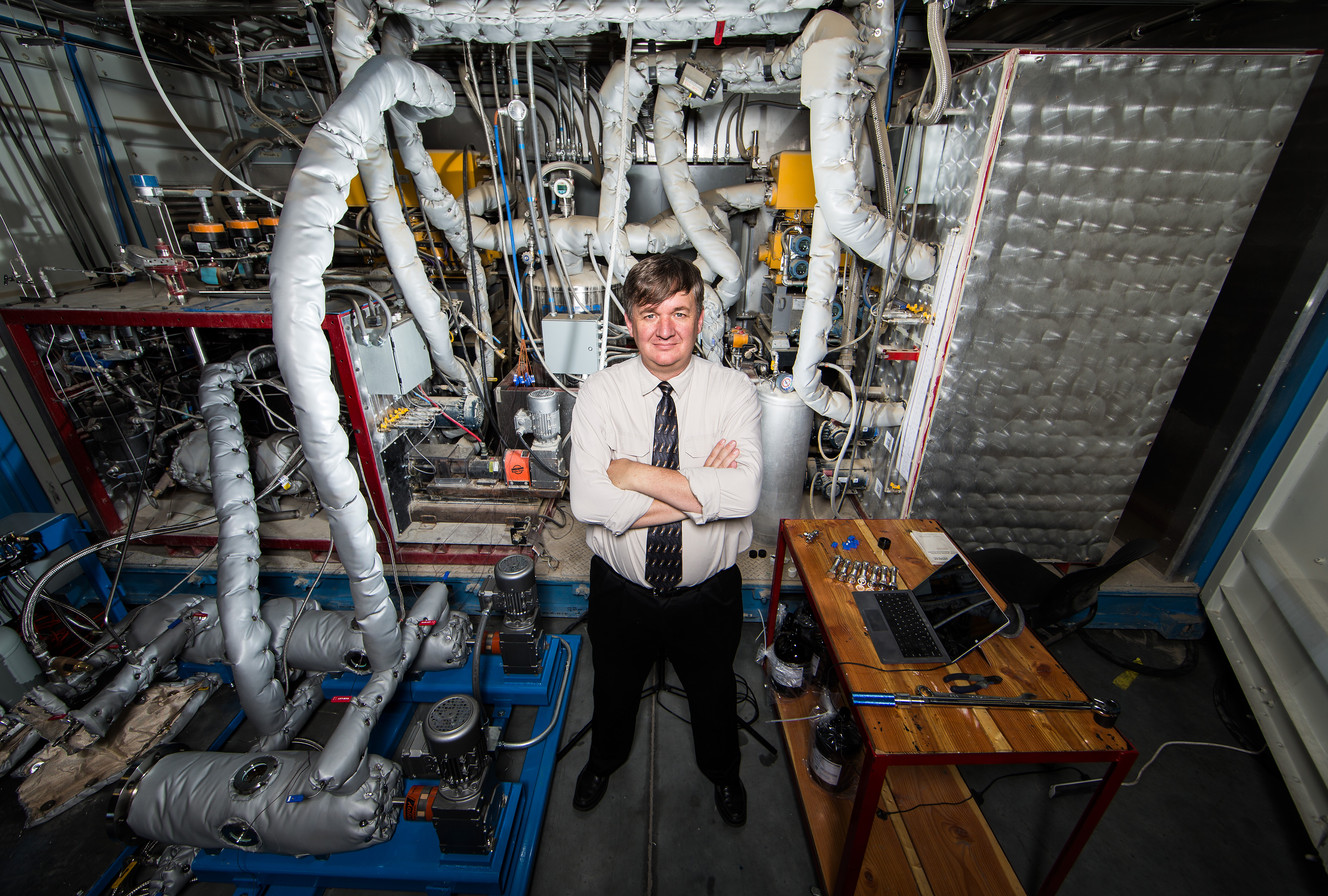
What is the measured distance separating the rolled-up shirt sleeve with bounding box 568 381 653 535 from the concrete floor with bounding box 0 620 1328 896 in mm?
1225

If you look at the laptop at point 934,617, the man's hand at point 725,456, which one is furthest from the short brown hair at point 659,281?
the laptop at point 934,617

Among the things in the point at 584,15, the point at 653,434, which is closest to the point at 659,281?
the point at 653,434

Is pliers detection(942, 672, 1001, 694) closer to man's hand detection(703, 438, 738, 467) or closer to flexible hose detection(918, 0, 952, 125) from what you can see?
man's hand detection(703, 438, 738, 467)

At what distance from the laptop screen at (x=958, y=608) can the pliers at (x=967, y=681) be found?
0.21 ft

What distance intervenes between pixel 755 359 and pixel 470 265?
1902 millimetres

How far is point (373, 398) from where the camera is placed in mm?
2625

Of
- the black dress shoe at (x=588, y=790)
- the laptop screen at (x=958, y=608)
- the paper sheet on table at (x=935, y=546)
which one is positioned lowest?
the black dress shoe at (x=588, y=790)

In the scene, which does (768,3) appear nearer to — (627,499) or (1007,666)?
(627,499)

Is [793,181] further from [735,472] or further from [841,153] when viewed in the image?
[735,472]

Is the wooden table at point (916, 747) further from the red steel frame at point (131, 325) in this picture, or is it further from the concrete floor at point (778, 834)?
the red steel frame at point (131, 325)

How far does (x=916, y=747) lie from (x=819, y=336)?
74.9 inches

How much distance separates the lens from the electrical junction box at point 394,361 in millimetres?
2562

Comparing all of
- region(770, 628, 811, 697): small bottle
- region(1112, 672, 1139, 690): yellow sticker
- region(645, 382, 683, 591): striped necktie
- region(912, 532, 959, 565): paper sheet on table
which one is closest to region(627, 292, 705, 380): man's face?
region(645, 382, 683, 591): striped necktie

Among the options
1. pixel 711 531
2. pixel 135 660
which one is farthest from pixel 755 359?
pixel 135 660
